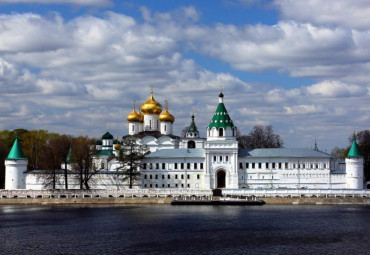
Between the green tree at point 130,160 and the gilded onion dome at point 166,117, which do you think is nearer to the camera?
the green tree at point 130,160

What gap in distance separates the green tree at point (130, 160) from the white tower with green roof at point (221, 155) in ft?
21.2

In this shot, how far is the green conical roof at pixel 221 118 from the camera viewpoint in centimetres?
6638

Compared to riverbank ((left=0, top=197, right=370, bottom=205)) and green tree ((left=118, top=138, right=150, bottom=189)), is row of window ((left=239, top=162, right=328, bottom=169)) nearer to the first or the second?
riverbank ((left=0, top=197, right=370, bottom=205))

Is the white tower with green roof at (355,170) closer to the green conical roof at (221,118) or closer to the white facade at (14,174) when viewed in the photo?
the green conical roof at (221,118)

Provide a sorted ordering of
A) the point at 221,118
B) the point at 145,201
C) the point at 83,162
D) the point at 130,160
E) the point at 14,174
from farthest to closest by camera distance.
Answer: the point at 221,118
the point at 83,162
the point at 130,160
the point at 14,174
the point at 145,201

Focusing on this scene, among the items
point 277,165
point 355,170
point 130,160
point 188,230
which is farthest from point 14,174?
point 355,170

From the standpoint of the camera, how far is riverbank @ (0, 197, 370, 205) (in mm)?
56500

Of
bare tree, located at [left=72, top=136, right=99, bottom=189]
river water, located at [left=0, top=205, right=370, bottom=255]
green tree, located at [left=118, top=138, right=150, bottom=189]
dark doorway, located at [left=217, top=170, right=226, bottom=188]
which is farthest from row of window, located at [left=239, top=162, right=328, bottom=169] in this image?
bare tree, located at [left=72, top=136, right=99, bottom=189]

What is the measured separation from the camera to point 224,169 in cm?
6569

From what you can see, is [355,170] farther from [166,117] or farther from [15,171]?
[15,171]

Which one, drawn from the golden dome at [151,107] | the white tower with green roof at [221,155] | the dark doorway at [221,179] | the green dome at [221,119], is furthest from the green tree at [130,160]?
the golden dome at [151,107]

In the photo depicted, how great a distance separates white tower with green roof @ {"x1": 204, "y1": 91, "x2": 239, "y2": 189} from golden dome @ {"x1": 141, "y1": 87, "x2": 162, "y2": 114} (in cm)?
1341

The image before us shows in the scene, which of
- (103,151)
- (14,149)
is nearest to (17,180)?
(14,149)

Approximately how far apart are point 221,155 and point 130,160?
8.71 metres
